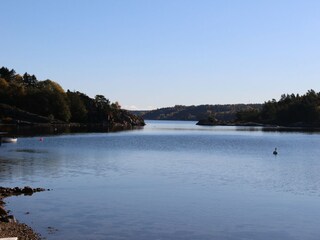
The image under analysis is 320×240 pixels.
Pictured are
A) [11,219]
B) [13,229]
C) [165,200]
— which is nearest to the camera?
[13,229]

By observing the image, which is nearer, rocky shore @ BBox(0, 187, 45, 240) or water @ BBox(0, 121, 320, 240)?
rocky shore @ BBox(0, 187, 45, 240)

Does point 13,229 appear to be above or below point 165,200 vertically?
above

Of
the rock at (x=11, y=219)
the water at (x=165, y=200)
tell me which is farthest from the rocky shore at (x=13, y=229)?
the water at (x=165, y=200)

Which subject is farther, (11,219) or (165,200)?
(165,200)

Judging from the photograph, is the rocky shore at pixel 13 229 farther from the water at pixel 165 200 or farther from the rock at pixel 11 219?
the water at pixel 165 200

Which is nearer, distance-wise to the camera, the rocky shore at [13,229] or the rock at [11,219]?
the rocky shore at [13,229]

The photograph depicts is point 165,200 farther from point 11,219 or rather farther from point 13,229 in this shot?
point 13,229

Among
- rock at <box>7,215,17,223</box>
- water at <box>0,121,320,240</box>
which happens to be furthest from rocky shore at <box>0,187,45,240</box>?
water at <box>0,121,320,240</box>

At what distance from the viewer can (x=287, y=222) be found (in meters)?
34.6

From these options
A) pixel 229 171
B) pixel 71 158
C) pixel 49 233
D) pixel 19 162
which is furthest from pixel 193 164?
pixel 49 233

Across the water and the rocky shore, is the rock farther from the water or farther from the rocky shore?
the water

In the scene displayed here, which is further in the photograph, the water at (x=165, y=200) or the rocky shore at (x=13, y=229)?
the water at (x=165, y=200)

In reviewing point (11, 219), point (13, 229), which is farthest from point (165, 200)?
point (13, 229)

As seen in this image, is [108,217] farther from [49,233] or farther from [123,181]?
[123,181]
